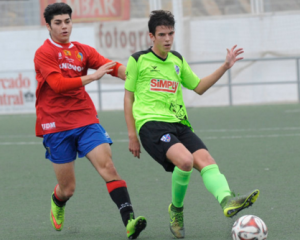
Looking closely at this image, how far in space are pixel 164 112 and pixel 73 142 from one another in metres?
0.74

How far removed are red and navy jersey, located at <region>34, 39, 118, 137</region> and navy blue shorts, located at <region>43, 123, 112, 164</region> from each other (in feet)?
0.14

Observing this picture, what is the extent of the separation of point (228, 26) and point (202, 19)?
81cm

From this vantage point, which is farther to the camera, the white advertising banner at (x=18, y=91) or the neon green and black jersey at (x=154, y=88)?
the white advertising banner at (x=18, y=91)

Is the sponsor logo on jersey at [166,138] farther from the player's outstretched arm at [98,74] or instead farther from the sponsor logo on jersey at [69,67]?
the sponsor logo on jersey at [69,67]

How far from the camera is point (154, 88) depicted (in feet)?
15.5

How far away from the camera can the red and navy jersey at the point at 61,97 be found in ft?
15.6

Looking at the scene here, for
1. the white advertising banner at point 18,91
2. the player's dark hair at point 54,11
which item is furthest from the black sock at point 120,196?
the white advertising banner at point 18,91

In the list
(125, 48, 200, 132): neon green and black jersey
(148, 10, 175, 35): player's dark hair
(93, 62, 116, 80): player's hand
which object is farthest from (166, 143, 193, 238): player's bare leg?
(148, 10, 175, 35): player's dark hair

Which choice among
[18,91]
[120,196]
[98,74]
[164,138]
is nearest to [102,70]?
[98,74]

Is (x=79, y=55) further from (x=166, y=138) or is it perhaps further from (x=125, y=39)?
(x=125, y=39)

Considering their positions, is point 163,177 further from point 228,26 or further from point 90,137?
point 228,26

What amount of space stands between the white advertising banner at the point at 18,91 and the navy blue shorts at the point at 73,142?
12.9m

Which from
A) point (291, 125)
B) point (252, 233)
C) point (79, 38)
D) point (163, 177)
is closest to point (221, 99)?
point (79, 38)

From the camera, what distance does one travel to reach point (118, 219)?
531cm
